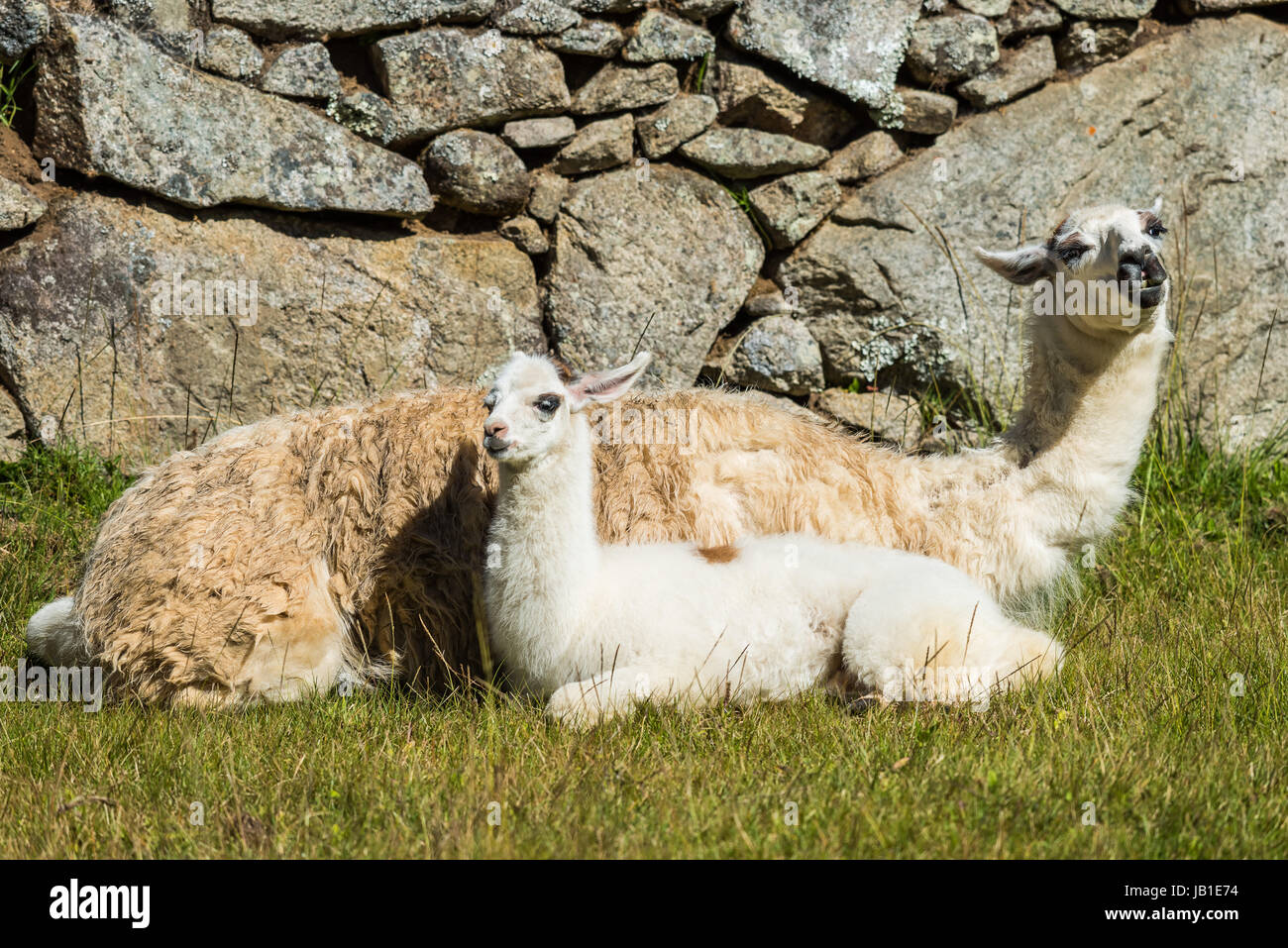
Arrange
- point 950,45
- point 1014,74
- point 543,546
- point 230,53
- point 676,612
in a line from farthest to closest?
1. point 1014,74
2. point 950,45
3. point 230,53
4. point 676,612
5. point 543,546

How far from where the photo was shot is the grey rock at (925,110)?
6.11 m

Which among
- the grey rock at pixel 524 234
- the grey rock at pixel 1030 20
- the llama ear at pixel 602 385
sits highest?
the grey rock at pixel 1030 20

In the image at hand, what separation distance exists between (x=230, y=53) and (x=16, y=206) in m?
1.11

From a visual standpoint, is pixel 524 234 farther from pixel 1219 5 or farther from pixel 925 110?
pixel 1219 5

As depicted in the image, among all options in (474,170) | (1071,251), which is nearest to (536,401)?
(1071,251)

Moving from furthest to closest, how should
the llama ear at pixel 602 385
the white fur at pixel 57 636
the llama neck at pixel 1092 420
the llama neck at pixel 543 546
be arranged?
the white fur at pixel 57 636, the llama neck at pixel 1092 420, the llama ear at pixel 602 385, the llama neck at pixel 543 546

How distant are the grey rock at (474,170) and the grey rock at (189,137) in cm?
Result: 11

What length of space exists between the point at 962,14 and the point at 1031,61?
429 mm

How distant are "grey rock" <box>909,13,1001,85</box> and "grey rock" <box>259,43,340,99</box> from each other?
9.08 ft

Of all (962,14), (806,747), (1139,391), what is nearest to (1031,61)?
(962,14)

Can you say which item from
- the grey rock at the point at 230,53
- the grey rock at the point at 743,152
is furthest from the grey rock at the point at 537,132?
the grey rock at the point at 230,53

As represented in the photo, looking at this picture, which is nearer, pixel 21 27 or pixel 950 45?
pixel 21 27

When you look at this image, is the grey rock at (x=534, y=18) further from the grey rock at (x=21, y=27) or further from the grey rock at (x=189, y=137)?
the grey rock at (x=21, y=27)

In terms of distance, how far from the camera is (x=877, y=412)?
632 cm
